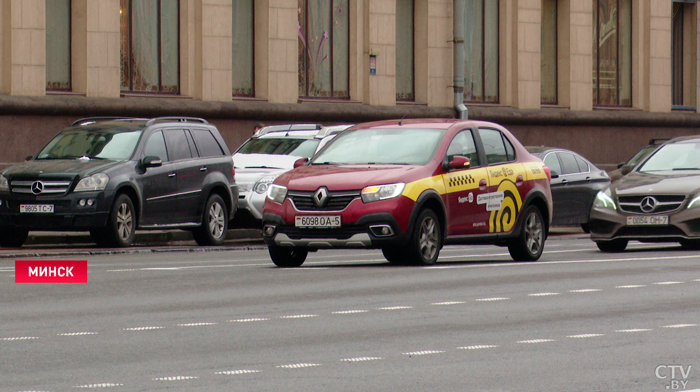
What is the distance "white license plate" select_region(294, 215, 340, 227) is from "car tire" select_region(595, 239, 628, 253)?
17.7 feet

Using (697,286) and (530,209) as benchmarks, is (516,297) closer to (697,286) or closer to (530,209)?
(697,286)

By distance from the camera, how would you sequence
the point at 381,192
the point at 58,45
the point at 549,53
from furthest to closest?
the point at 549,53, the point at 58,45, the point at 381,192

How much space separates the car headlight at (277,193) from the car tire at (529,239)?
122 inches

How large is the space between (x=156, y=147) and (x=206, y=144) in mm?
1371

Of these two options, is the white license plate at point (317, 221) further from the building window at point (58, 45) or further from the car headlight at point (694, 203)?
the building window at point (58, 45)

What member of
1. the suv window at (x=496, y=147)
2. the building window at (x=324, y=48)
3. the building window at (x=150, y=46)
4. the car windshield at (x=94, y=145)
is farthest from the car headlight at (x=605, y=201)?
the building window at (x=324, y=48)

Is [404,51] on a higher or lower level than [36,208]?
higher

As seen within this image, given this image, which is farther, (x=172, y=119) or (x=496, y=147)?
(x=172, y=119)

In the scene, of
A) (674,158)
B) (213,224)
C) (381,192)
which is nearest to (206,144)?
(213,224)

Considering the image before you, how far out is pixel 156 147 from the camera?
20.4 m

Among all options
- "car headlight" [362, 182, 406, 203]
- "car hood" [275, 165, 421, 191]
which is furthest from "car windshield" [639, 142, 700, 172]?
"car headlight" [362, 182, 406, 203]

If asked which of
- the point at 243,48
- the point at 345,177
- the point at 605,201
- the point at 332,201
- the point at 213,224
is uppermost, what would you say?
the point at 243,48

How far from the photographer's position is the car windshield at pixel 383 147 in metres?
15.6

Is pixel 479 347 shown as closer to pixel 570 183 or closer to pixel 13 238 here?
pixel 13 238
